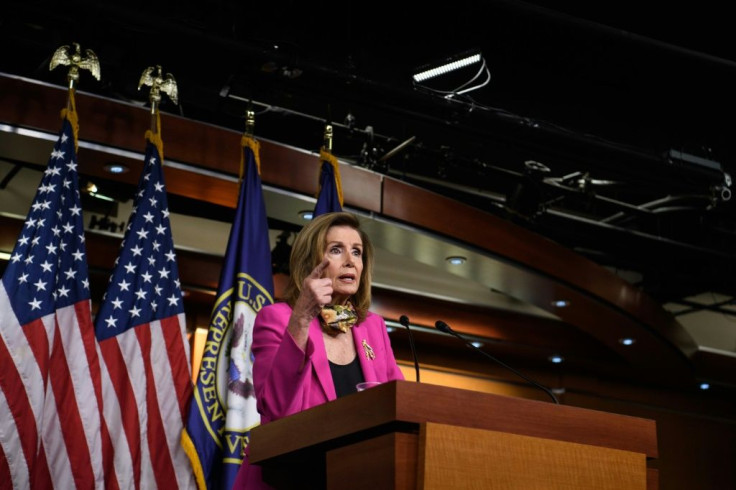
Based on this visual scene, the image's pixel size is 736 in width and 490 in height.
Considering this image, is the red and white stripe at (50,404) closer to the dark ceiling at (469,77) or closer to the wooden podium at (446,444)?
the dark ceiling at (469,77)

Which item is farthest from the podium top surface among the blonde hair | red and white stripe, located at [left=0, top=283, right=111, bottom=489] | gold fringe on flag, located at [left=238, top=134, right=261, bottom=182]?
gold fringe on flag, located at [left=238, top=134, right=261, bottom=182]

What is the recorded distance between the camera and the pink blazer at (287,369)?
84.4 inches

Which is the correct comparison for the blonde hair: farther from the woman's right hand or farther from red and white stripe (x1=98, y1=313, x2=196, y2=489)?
red and white stripe (x1=98, y1=313, x2=196, y2=489)

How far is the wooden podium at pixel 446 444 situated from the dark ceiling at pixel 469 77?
282 cm

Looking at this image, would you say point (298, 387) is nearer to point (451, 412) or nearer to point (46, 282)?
point (451, 412)

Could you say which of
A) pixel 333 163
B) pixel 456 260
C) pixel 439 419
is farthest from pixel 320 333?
pixel 456 260

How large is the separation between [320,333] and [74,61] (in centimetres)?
226

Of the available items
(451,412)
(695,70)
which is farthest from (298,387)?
(695,70)

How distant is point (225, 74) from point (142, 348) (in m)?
1.59

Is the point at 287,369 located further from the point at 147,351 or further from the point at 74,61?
the point at 74,61

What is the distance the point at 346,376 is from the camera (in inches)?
92.5

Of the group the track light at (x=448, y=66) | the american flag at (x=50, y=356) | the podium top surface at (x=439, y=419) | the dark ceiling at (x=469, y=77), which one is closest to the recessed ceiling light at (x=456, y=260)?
the dark ceiling at (x=469, y=77)

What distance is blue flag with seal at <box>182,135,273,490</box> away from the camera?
3.93m

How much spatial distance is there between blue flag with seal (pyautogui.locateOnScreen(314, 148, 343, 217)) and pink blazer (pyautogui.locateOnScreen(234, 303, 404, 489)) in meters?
2.18
